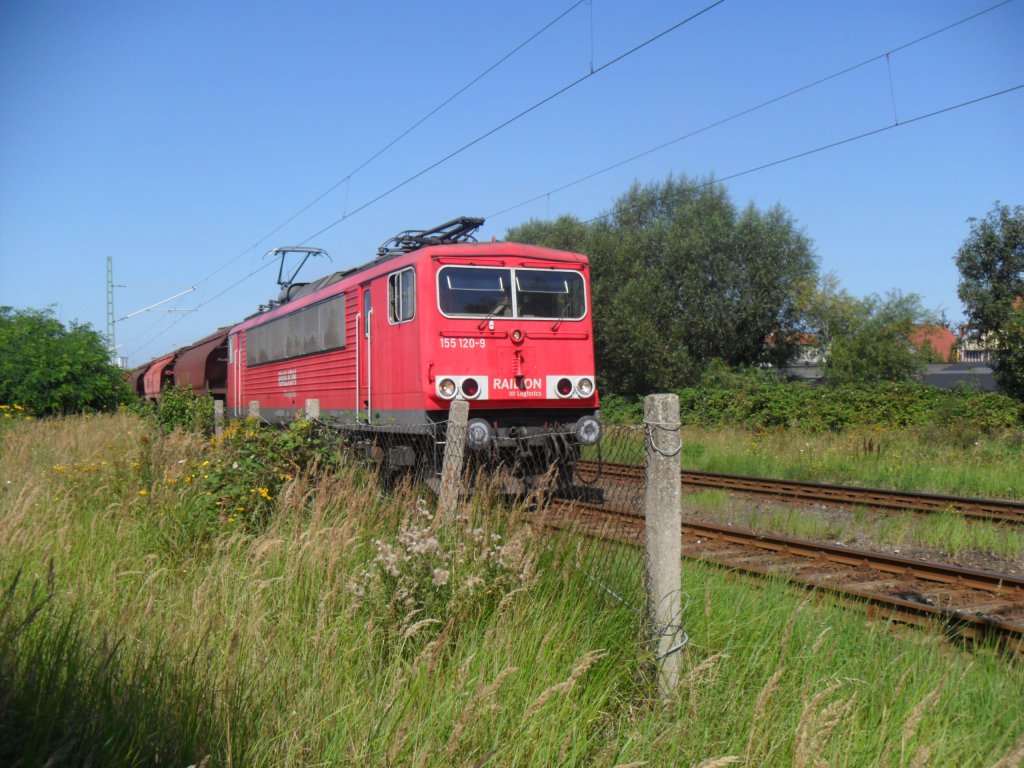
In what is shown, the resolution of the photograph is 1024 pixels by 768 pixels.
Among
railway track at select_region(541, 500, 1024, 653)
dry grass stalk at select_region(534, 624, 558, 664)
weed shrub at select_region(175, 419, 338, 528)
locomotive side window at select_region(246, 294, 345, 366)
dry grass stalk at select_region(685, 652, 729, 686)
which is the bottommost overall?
railway track at select_region(541, 500, 1024, 653)

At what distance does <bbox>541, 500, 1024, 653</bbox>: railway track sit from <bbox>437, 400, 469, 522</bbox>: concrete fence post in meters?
0.60

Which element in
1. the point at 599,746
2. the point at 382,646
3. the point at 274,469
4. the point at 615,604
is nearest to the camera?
the point at 599,746

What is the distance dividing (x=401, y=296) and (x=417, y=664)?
306 inches

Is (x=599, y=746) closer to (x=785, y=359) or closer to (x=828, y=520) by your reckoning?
(x=828, y=520)

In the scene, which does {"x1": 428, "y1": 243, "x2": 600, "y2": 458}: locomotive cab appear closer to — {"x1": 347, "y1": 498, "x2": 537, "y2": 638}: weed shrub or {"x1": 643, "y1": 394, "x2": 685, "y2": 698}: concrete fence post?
{"x1": 347, "y1": 498, "x2": 537, "y2": 638}: weed shrub

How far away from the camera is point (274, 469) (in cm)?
652

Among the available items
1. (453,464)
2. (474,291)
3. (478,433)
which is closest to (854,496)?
(478,433)

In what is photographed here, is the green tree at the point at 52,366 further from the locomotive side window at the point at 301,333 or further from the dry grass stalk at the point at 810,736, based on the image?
the dry grass stalk at the point at 810,736

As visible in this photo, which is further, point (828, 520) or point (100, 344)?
point (100, 344)

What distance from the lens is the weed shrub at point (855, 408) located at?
62.4 ft

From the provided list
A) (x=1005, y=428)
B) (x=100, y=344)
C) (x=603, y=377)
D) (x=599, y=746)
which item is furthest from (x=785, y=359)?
(x=599, y=746)

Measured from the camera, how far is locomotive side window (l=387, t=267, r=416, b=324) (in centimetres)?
1045

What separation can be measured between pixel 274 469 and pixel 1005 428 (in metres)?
16.0

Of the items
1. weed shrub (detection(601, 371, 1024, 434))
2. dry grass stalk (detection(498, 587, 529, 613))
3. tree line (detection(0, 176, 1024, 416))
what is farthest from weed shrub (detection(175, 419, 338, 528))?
tree line (detection(0, 176, 1024, 416))
